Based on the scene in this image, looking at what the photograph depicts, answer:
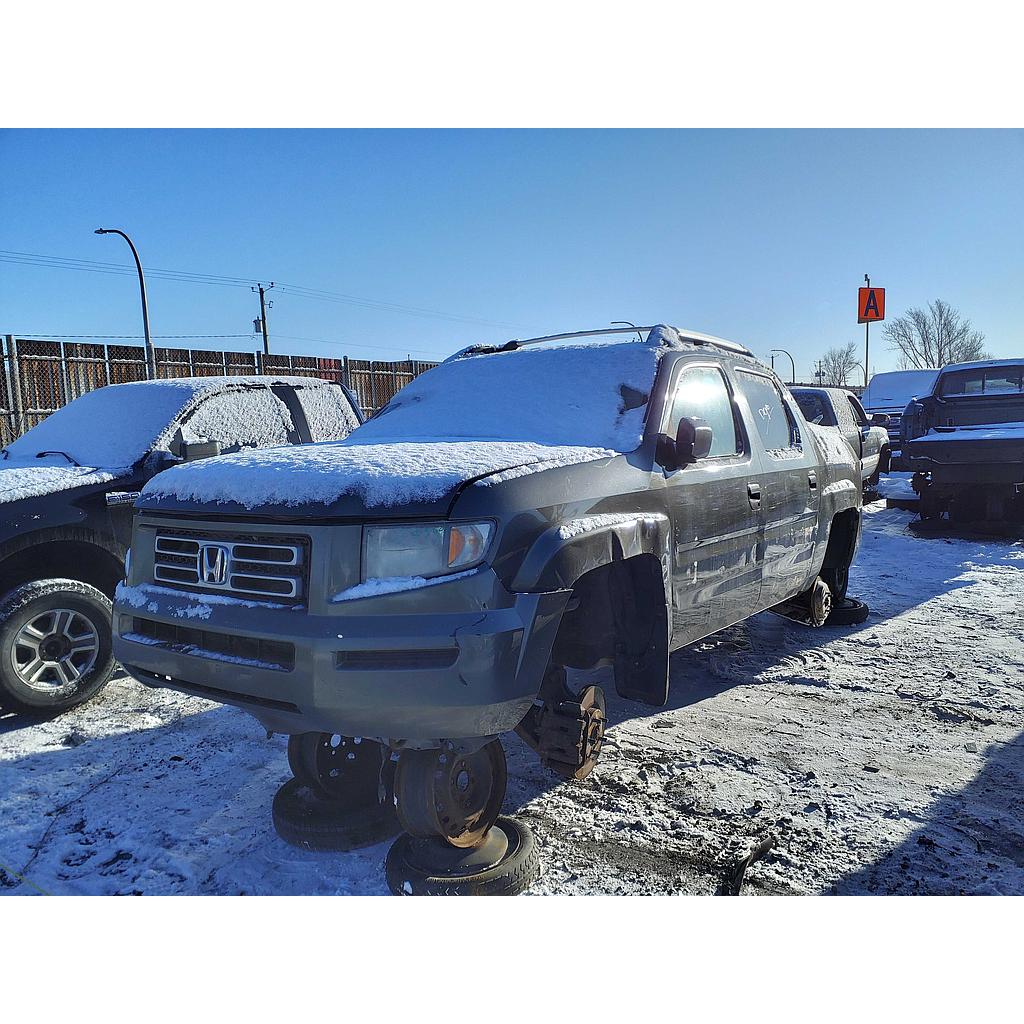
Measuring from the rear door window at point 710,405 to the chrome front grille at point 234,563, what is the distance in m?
1.82

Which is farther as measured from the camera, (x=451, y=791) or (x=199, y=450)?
(x=199, y=450)

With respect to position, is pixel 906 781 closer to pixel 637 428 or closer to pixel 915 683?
pixel 915 683

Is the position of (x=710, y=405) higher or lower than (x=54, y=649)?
higher

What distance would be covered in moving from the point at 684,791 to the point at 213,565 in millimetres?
2092

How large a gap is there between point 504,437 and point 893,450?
15463mm

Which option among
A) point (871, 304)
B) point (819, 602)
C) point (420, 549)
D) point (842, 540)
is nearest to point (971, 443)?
point (842, 540)

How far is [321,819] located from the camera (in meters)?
3.03

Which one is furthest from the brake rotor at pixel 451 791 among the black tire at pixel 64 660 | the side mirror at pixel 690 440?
the black tire at pixel 64 660

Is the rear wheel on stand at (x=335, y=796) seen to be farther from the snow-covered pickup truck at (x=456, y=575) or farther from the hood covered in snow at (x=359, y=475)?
the hood covered in snow at (x=359, y=475)

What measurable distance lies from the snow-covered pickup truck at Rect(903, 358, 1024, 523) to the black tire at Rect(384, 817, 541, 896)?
9.06 m

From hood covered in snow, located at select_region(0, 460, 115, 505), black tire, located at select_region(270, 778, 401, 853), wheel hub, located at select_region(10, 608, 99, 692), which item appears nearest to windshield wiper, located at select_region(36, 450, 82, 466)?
hood covered in snow, located at select_region(0, 460, 115, 505)

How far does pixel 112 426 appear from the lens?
5.30m

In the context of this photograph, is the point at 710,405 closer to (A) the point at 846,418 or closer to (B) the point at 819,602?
(B) the point at 819,602

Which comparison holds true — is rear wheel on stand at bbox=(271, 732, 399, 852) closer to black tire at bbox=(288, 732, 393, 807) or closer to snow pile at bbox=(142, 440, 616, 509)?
black tire at bbox=(288, 732, 393, 807)
